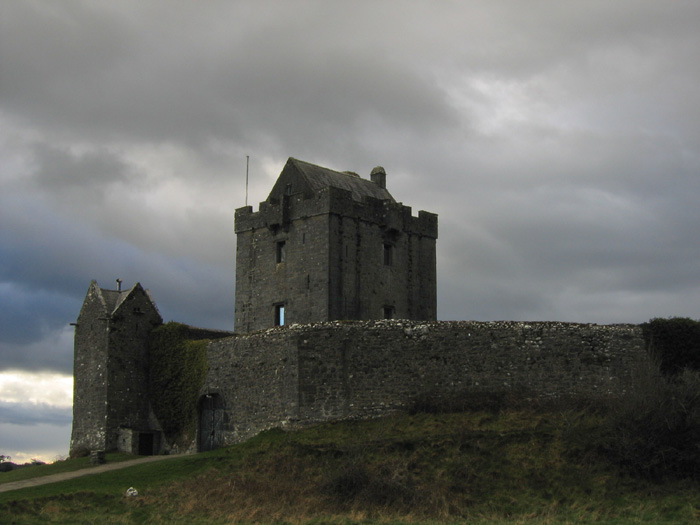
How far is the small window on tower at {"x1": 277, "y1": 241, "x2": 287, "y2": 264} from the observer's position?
48.0m

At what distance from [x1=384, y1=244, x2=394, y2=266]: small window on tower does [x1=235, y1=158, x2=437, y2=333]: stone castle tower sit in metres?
0.05

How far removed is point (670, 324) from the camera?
117 ft

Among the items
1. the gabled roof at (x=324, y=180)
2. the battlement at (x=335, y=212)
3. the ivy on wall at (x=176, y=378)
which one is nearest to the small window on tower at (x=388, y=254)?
the battlement at (x=335, y=212)

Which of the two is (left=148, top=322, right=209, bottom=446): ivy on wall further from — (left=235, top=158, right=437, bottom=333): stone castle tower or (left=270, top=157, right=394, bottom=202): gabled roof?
(left=270, top=157, right=394, bottom=202): gabled roof

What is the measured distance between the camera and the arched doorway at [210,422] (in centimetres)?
3950

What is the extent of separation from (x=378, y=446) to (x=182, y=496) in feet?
20.7

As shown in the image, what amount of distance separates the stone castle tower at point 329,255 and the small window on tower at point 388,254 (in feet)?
0.16

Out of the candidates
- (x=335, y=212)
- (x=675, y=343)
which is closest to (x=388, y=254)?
(x=335, y=212)

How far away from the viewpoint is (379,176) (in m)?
53.6

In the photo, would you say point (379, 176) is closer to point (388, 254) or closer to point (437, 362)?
point (388, 254)

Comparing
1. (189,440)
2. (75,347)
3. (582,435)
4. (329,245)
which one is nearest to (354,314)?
(329,245)

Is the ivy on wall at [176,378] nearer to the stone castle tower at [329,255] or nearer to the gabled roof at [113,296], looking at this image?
the gabled roof at [113,296]

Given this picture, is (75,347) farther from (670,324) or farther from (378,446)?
(670,324)

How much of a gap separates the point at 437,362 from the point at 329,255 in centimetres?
1203
